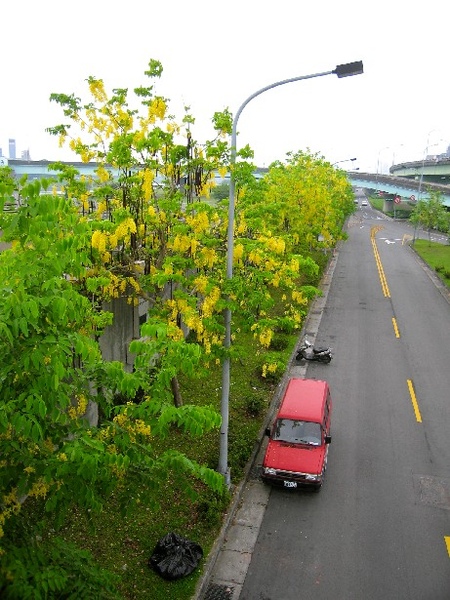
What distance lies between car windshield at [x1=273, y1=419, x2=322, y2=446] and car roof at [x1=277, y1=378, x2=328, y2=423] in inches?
5.8

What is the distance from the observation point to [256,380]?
19.2m

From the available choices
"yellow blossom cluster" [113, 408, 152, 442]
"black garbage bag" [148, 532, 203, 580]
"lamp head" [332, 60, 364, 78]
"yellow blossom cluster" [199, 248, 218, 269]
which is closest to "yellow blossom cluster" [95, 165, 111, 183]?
"yellow blossom cluster" [199, 248, 218, 269]

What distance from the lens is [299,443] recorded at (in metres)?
13.4

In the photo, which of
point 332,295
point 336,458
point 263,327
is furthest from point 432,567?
point 332,295

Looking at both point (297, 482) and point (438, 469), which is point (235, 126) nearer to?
point (297, 482)

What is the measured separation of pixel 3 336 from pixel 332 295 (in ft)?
98.8

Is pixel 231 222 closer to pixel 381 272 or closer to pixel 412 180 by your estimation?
pixel 381 272

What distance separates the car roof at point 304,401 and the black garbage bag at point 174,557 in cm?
474

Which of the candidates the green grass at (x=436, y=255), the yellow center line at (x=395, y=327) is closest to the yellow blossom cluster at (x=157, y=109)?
the yellow center line at (x=395, y=327)

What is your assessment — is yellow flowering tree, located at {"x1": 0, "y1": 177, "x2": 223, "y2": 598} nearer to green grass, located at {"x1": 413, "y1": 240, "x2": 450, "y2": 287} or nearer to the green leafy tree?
green grass, located at {"x1": 413, "y1": 240, "x2": 450, "y2": 287}

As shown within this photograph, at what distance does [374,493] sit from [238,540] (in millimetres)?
3890

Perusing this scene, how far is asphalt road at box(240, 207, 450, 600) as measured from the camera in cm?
1026

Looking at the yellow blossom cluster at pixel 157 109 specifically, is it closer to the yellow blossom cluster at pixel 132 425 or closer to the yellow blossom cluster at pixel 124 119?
the yellow blossom cluster at pixel 124 119

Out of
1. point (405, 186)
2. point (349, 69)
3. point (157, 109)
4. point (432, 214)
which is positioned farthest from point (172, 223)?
point (405, 186)
